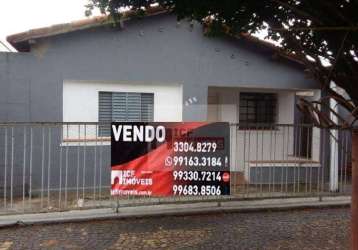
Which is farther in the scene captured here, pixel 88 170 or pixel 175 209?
pixel 88 170

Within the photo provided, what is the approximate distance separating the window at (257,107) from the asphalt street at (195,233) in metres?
5.06

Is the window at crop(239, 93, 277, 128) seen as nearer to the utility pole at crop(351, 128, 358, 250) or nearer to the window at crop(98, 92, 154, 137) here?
the window at crop(98, 92, 154, 137)

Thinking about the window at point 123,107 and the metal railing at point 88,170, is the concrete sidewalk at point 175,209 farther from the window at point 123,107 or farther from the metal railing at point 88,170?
the window at point 123,107

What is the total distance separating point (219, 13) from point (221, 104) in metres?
8.18

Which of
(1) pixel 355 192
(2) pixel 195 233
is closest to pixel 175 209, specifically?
(2) pixel 195 233

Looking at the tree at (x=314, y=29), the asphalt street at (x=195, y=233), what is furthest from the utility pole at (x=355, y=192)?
the asphalt street at (x=195, y=233)

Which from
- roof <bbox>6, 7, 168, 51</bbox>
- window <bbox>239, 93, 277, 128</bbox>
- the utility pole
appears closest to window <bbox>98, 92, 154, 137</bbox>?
roof <bbox>6, 7, 168, 51</bbox>

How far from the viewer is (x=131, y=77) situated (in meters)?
9.95


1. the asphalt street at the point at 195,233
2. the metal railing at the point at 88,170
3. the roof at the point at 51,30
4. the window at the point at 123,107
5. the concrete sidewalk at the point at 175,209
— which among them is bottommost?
the asphalt street at the point at 195,233

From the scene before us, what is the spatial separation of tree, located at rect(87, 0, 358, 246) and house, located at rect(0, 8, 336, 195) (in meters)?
4.91

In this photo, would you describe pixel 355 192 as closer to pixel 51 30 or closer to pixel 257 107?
pixel 51 30

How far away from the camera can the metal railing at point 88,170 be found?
27.3 feet

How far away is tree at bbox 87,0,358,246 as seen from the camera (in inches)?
126

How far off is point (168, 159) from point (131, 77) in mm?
3212
